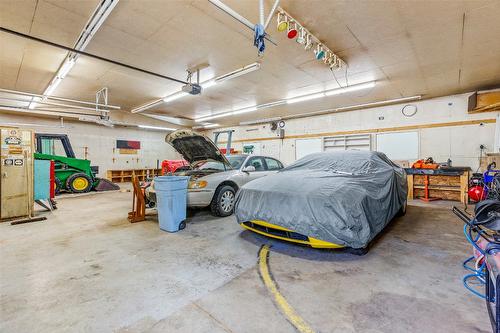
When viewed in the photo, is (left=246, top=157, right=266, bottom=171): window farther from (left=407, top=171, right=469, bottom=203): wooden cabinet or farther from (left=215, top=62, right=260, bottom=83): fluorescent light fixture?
(left=407, top=171, right=469, bottom=203): wooden cabinet

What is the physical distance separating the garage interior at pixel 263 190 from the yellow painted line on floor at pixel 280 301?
15 millimetres

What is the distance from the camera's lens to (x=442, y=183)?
6090mm

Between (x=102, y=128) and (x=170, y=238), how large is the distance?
10429 millimetres

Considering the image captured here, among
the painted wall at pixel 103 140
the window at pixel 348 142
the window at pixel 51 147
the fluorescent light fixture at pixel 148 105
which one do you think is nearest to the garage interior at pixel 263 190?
the fluorescent light fixture at pixel 148 105

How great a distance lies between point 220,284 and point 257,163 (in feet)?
11.8

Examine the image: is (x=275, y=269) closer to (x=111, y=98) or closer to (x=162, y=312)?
(x=162, y=312)

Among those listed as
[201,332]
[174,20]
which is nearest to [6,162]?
[174,20]

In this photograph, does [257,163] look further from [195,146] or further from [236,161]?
[195,146]

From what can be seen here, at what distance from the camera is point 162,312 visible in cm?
168

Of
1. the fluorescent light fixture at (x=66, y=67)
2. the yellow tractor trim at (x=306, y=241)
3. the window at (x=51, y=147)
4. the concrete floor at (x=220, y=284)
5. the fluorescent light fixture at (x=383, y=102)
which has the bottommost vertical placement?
the concrete floor at (x=220, y=284)

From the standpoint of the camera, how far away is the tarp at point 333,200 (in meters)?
2.34

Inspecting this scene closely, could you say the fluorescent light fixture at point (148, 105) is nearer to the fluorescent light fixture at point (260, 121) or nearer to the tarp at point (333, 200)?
the fluorescent light fixture at point (260, 121)

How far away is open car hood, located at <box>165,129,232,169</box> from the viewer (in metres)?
4.32

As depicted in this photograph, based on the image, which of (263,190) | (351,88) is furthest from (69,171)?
(351,88)
